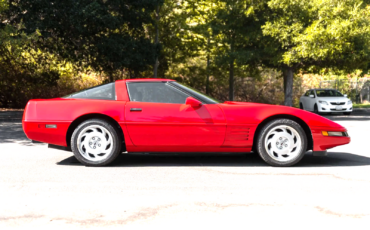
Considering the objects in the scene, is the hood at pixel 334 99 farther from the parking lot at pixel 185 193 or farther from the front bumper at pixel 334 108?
the parking lot at pixel 185 193

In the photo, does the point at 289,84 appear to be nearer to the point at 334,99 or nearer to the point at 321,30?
the point at 334,99

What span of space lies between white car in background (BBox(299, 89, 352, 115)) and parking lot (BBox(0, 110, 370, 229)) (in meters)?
14.6

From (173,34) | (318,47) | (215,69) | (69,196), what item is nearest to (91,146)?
(69,196)

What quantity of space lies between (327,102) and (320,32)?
11.4 ft

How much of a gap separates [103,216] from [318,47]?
18388 millimetres

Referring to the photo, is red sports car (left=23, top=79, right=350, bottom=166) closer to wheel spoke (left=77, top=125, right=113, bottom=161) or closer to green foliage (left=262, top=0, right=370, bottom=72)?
wheel spoke (left=77, top=125, right=113, bottom=161)

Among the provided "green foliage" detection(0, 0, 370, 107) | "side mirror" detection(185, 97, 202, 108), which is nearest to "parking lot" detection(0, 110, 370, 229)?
"side mirror" detection(185, 97, 202, 108)

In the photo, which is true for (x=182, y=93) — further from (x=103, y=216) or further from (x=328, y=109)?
(x=328, y=109)

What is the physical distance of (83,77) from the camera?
2930 cm

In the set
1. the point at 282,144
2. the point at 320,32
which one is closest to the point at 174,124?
the point at 282,144

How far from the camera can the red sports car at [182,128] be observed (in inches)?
272

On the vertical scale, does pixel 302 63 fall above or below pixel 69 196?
above

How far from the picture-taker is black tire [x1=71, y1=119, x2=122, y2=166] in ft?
22.7

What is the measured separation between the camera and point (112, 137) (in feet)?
22.7
